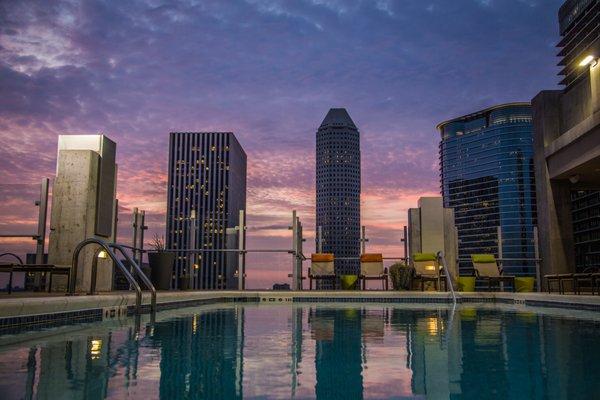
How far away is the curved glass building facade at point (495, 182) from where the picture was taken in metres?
136

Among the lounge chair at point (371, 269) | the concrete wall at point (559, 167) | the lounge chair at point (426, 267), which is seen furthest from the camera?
the lounge chair at point (371, 269)

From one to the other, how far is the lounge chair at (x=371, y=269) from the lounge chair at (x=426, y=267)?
4.85ft

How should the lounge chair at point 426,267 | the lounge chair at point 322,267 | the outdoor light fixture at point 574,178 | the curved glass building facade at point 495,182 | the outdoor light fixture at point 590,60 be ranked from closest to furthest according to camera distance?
the outdoor light fixture at point 590,60, the outdoor light fixture at point 574,178, the lounge chair at point 426,267, the lounge chair at point 322,267, the curved glass building facade at point 495,182

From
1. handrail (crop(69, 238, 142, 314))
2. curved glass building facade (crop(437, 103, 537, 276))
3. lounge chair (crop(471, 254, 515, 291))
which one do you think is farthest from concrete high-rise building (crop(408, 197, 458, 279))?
curved glass building facade (crop(437, 103, 537, 276))

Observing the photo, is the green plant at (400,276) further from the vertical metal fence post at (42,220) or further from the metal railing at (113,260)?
the vertical metal fence post at (42,220)

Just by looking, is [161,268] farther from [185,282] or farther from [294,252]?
[294,252]

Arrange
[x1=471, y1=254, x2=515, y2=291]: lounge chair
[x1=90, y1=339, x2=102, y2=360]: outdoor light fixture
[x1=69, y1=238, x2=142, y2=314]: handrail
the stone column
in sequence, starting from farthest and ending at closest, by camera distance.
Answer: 1. [x1=471, y1=254, x2=515, y2=291]: lounge chair
2. the stone column
3. [x1=69, y1=238, x2=142, y2=314]: handrail
4. [x1=90, y1=339, x2=102, y2=360]: outdoor light fixture

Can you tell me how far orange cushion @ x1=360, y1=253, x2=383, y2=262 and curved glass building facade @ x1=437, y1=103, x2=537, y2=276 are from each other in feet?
397

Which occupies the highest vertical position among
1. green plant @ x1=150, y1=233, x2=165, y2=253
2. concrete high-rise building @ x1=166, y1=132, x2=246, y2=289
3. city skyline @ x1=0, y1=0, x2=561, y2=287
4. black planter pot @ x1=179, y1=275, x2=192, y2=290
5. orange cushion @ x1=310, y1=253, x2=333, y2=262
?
concrete high-rise building @ x1=166, y1=132, x2=246, y2=289

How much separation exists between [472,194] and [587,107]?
473 ft

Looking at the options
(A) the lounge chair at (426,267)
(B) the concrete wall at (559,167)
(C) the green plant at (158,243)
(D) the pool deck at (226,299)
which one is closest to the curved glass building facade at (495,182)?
(B) the concrete wall at (559,167)

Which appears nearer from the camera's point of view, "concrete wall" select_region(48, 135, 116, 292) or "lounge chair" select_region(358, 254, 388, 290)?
"concrete wall" select_region(48, 135, 116, 292)

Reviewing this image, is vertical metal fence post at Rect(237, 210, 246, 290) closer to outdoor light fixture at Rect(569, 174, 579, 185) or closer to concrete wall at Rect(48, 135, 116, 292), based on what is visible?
concrete wall at Rect(48, 135, 116, 292)

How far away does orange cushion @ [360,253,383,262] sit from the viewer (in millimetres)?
15562
